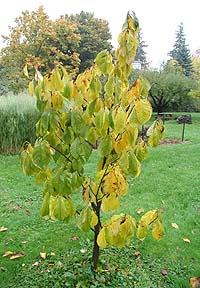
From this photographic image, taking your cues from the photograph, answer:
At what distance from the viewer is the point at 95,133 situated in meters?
1.75

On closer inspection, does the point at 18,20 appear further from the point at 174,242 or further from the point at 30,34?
the point at 174,242

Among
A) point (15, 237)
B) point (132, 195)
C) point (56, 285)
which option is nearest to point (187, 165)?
point (132, 195)

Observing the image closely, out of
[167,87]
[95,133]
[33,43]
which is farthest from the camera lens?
[167,87]

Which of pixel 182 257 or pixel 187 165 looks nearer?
pixel 182 257

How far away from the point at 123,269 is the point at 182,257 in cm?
57

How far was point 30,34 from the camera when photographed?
16109mm

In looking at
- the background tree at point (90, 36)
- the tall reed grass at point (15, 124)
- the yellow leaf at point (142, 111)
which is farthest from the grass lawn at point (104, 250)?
the background tree at point (90, 36)

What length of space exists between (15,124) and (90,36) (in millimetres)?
15592

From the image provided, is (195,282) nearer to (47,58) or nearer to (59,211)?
(59,211)

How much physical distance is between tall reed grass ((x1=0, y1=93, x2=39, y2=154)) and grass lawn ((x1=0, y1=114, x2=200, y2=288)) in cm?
228

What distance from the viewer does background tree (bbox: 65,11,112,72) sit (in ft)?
68.5

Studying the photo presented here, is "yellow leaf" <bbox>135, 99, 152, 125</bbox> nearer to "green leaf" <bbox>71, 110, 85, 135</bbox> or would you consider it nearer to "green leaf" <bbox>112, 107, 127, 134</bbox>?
"green leaf" <bbox>112, 107, 127, 134</bbox>

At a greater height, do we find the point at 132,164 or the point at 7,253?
the point at 132,164

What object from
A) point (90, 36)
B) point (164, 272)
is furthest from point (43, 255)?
point (90, 36)
